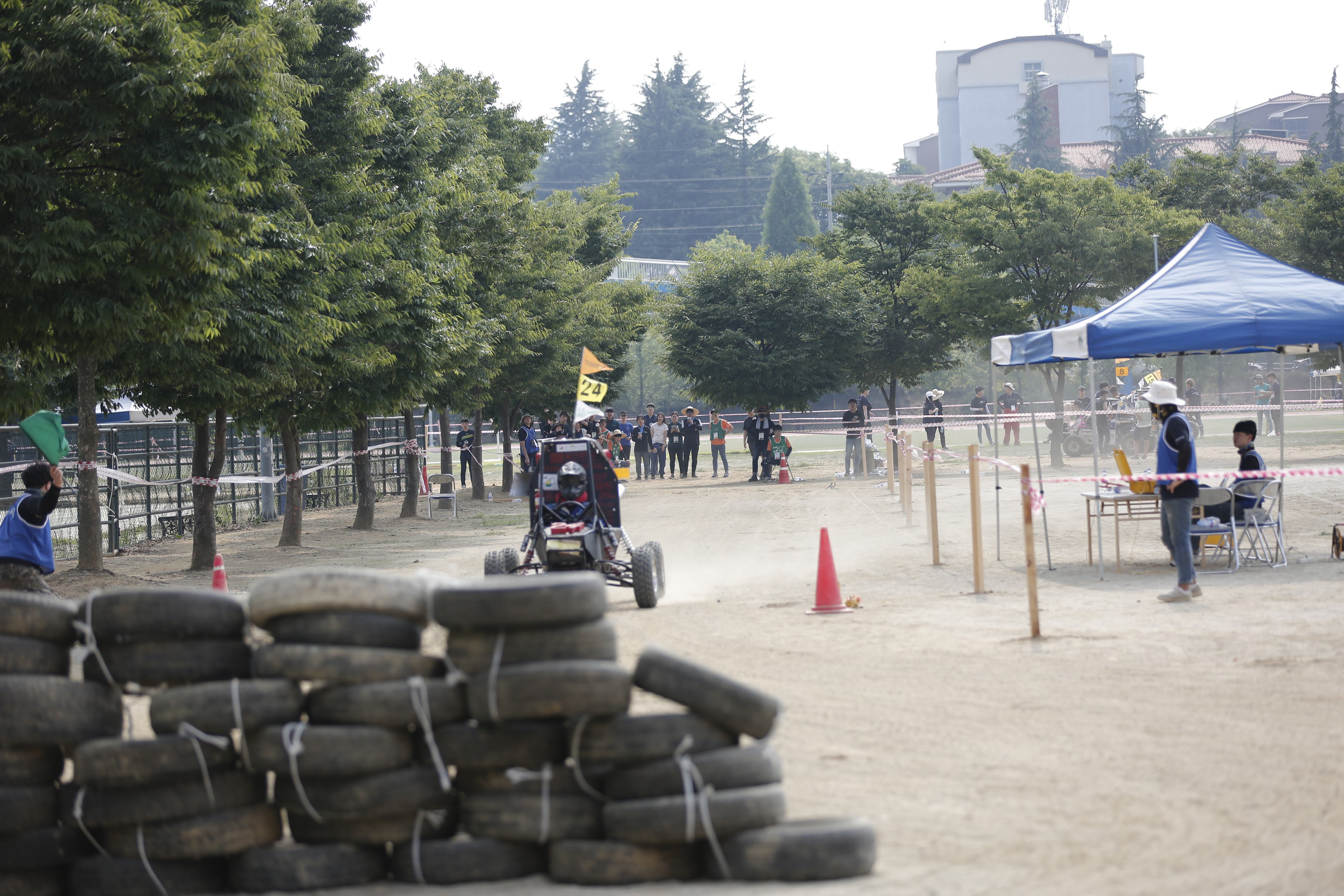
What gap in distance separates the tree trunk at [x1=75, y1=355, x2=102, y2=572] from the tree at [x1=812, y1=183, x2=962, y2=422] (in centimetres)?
2501

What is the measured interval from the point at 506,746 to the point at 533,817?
30 cm

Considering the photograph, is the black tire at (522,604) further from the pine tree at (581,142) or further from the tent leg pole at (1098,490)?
the pine tree at (581,142)

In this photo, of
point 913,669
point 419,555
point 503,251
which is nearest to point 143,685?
point 913,669

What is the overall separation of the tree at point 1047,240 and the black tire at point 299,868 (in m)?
30.6

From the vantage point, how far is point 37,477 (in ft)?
35.1

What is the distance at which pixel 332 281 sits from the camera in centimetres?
1688

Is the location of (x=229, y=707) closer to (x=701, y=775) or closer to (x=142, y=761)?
(x=142, y=761)

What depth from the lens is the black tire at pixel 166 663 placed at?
5.16 m

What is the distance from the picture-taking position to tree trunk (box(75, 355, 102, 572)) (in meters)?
14.6

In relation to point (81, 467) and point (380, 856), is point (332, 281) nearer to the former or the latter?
point (81, 467)

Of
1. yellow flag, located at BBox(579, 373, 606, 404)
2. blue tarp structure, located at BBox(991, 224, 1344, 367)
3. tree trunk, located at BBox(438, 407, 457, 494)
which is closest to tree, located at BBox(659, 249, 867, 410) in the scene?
tree trunk, located at BBox(438, 407, 457, 494)

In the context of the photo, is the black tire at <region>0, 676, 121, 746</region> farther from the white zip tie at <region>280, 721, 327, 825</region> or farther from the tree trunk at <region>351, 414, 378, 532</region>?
the tree trunk at <region>351, 414, 378, 532</region>

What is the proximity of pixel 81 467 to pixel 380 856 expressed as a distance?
36.6ft

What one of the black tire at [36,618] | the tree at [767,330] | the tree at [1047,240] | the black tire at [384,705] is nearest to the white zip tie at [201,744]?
the black tire at [384,705]
